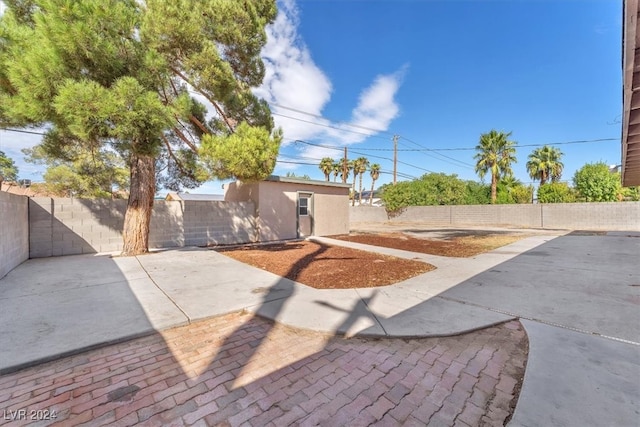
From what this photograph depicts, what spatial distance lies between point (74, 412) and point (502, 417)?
2.73 metres

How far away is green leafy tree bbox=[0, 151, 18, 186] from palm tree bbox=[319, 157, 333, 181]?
25.1 m

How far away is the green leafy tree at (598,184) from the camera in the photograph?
18.5 metres

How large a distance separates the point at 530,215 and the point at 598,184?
4696mm

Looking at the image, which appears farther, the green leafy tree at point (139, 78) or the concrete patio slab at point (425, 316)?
the green leafy tree at point (139, 78)

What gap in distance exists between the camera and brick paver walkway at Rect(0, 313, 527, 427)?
1718mm

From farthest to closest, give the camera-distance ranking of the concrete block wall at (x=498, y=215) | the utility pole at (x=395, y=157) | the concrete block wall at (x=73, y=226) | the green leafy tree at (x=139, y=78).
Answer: the utility pole at (x=395, y=157)
the concrete block wall at (x=498, y=215)
the concrete block wall at (x=73, y=226)
the green leafy tree at (x=139, y=78)

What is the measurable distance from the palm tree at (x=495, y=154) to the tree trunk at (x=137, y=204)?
2387 centimetres

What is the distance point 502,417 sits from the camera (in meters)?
1.72

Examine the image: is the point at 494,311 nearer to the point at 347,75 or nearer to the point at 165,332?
the point at 165,332

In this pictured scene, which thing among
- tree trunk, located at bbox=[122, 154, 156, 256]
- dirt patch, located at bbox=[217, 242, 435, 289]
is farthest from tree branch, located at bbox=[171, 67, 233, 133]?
dirt patch, located at bbox=[217, 242, 435, 289]

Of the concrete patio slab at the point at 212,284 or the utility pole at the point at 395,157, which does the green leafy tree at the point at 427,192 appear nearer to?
the utility pole at the point at 395,157

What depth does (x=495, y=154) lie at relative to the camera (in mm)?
21984

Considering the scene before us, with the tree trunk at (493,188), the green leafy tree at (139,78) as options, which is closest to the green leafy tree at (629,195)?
the tree trunk at (493,188)

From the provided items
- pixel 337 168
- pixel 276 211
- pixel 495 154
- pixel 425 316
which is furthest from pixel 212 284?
pixel 337 168
